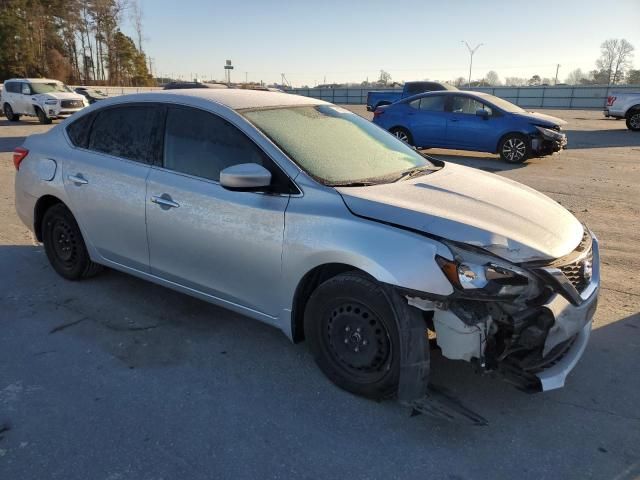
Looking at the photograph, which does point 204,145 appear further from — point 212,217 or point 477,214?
point 477,214

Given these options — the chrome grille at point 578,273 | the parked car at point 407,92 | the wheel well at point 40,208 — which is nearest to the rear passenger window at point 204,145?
the wheel well at point 40,208

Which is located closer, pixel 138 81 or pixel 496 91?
pixel 496 91

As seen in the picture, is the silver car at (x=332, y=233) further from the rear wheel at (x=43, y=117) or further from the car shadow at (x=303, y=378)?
the rear wheel at (x=43, y=117)

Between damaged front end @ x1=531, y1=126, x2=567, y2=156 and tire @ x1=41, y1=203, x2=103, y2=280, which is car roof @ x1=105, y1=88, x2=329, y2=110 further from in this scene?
damaged front end @ x1=531, y1=126, x2=567, y2=156

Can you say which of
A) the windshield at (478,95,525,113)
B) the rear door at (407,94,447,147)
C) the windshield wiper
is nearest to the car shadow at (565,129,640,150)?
the windshield at (478,95,525,113)

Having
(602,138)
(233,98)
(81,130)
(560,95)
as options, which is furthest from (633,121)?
(560,95)

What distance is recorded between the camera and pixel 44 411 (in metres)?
2.93

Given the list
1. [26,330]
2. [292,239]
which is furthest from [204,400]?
[26,330]

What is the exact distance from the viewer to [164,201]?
12.1 feet

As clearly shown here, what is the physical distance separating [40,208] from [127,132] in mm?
1353

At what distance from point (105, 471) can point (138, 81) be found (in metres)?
65.3

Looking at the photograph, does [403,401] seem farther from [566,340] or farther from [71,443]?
[71,443]

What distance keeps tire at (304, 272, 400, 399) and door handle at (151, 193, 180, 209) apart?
124 cm

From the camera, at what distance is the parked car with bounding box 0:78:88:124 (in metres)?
20.7
